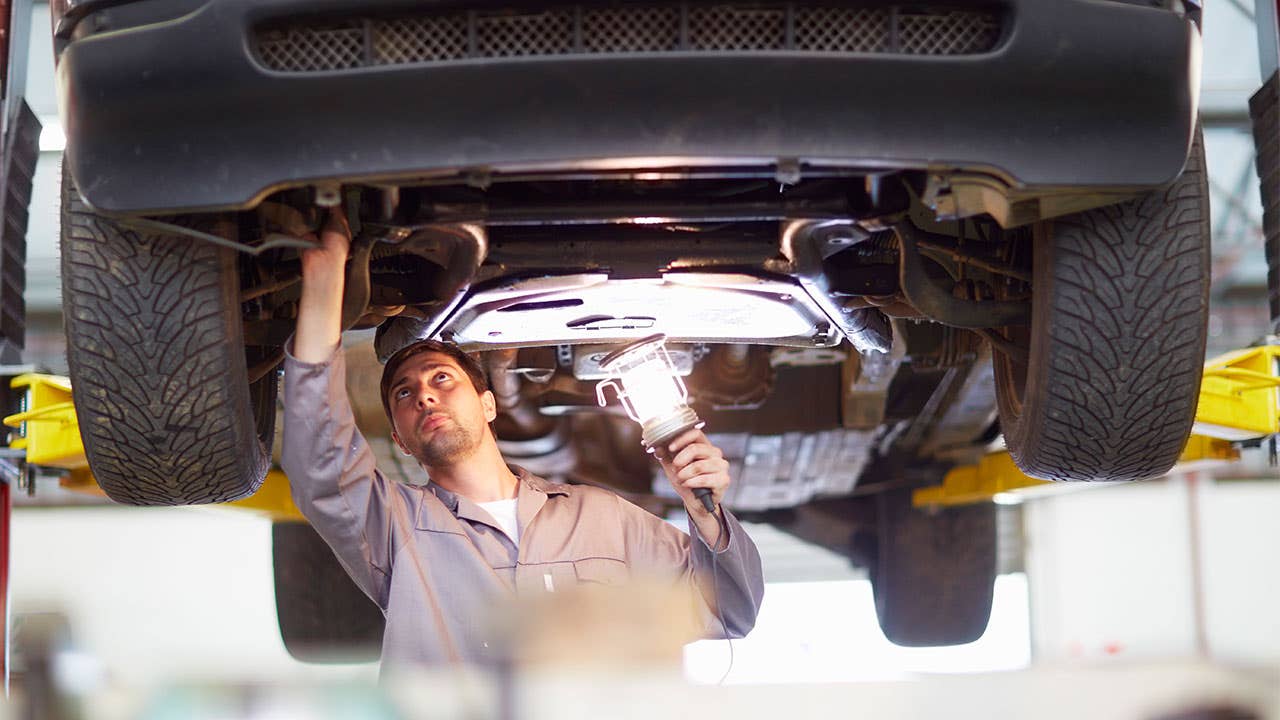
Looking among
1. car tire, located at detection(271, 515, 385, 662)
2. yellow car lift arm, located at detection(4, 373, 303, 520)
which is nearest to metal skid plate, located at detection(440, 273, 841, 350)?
yellow car lift arm, located at detection(4, 373, 303, 520)

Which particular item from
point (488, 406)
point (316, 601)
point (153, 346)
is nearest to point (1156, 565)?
point (316, 601)

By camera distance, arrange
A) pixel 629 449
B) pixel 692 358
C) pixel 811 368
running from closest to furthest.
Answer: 1. pixel 692 358
2. pixel 811 368
3. pixel 629 449

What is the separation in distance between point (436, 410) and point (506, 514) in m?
0.23

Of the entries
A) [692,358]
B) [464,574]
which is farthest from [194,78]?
[692,358]

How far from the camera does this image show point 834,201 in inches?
80.7

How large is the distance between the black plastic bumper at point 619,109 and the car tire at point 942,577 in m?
2.54

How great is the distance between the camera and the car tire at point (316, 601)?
4.03 m

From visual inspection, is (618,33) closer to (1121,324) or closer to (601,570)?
(1121,324)

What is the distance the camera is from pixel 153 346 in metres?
1.99

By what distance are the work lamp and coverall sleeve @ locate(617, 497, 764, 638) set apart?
121mm

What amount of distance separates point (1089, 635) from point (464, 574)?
10.3 m

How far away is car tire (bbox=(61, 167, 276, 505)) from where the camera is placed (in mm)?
1962

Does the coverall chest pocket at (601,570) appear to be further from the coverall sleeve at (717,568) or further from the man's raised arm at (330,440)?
the man's raised arm at (330,440)

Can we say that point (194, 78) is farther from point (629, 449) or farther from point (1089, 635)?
point (1089, 635)
